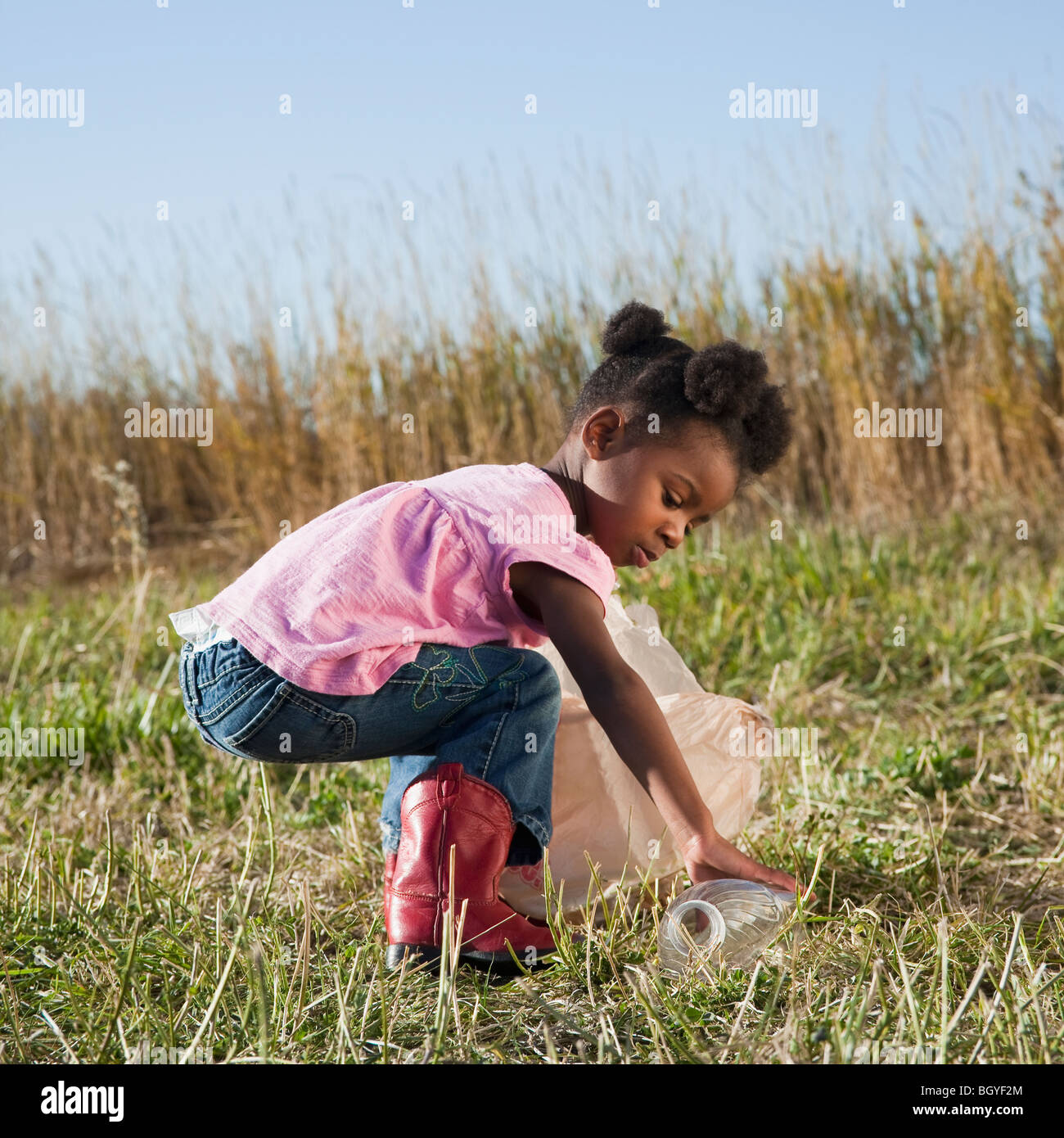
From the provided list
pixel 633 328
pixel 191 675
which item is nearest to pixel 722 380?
pixel 633 328

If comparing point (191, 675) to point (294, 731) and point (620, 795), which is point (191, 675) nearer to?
point (294, 731)

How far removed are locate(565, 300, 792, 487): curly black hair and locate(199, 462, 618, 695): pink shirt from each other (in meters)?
0.20

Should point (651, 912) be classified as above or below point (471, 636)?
below

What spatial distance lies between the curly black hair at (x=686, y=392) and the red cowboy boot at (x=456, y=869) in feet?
2.04

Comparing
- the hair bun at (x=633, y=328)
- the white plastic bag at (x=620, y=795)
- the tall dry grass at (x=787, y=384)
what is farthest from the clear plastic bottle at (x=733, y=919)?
the tall dry grass at (x=787, y=384)

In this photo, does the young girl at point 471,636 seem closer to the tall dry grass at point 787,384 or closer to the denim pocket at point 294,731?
the denim pocket at point 294,731

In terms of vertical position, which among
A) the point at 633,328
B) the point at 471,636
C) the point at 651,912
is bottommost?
the point at 651,912

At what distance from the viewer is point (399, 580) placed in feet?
5.56

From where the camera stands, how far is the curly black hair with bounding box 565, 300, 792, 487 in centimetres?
175

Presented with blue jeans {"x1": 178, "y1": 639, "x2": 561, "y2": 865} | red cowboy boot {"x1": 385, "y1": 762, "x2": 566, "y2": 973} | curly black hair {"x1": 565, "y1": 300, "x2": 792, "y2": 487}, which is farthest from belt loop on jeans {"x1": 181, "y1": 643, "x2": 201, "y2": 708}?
curly black hair {"x1": 565, "y1": 300, "x2": 792, "y2": 487}

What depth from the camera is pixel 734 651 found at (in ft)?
11.5

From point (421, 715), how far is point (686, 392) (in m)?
0.65
